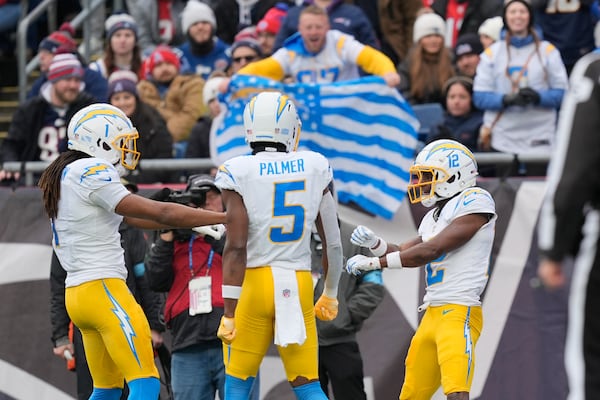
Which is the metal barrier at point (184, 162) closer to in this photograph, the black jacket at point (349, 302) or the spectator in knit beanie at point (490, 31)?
the black jacket at point (349, 302)

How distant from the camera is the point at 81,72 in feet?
35.2

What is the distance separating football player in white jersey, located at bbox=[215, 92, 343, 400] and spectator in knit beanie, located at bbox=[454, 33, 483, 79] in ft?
14.7

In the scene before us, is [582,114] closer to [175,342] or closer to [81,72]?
[175,342]

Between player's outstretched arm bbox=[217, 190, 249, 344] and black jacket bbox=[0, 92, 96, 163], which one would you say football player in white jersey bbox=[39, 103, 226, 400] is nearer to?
player's outstretched arm bbox=[217, 190, 249, 344]

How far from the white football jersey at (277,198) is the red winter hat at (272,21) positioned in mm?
5477

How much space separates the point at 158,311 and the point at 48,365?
132cm

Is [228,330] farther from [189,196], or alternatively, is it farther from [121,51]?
[121,51]

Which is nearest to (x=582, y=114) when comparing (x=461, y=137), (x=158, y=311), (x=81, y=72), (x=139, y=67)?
(x=158, y=311)

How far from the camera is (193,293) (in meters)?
8.42

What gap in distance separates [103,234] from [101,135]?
1.89ft

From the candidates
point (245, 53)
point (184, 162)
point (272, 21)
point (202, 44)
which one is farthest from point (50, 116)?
point (272, 21)

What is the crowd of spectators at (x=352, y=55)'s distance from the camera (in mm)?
10430

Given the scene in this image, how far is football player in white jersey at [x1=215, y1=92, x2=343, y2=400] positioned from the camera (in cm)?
719

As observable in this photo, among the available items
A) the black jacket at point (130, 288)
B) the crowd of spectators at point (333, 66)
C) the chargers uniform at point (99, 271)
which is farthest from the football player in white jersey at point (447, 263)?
the black jacket at point (130, 288)
